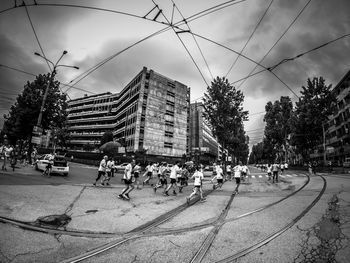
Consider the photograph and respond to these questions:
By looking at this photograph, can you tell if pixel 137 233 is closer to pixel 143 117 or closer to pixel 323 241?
pixel 323 241

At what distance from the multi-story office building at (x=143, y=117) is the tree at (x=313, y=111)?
34506 mm

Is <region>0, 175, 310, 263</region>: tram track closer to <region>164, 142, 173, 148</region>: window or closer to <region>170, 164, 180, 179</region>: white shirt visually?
<region>170, 164, 180, 179</region>: white shirt

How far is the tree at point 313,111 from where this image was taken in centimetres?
3575

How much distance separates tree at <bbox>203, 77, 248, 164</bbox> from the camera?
99.9 ft

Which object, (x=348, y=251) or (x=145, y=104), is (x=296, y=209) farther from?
(x=145, y=104)

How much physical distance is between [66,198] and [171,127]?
55.2 metres

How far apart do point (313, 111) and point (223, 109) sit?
19.0 meters

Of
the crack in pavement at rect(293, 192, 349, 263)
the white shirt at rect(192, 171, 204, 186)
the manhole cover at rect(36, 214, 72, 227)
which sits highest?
the white shirt at rect(192, 171, 204, 186)

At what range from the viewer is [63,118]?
1217 inches

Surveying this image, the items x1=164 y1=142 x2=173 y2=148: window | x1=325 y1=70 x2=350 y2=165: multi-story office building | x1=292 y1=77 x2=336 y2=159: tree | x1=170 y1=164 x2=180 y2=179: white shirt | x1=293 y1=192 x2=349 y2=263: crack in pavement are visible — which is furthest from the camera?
x1=164 y1=142 x2=173 y2=148: window

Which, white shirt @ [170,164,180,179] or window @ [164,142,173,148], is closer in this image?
white shirt @ [170,164,180,179]

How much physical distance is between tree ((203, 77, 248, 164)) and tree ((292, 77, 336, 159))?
14.8m

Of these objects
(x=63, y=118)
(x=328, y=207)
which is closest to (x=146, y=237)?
(x=328, y=207)

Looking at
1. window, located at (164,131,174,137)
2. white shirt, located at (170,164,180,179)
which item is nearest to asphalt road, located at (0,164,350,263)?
white shirt, located at (170,164,180,179)
